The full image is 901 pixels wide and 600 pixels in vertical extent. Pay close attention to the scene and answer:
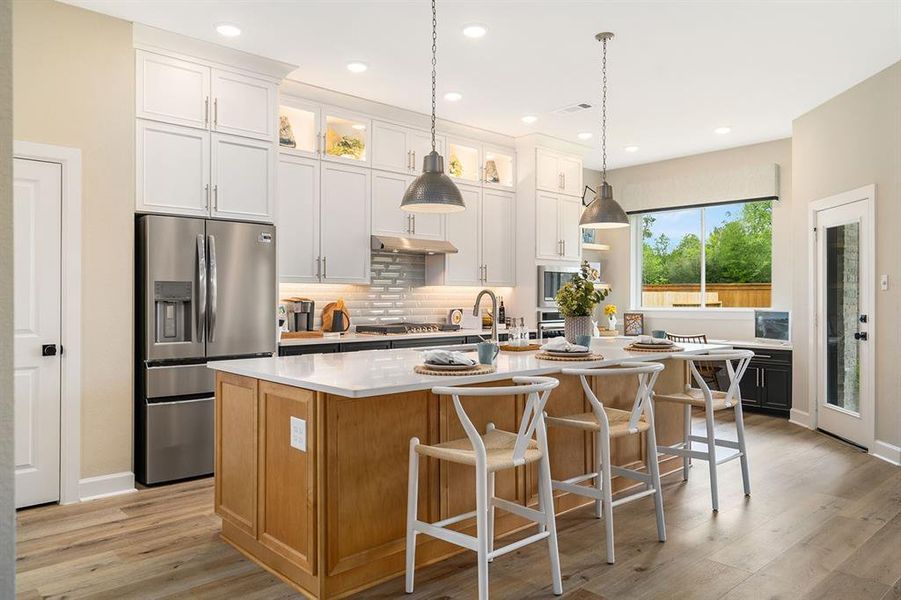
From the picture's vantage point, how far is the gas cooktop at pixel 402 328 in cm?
572

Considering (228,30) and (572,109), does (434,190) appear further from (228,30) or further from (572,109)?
(572,109)

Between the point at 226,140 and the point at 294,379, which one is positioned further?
the point at 226,140

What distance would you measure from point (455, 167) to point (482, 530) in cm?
466

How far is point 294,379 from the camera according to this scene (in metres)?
2.56

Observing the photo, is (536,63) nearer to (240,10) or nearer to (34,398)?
(240,10)

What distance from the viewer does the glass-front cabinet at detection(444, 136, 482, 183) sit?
6395mm

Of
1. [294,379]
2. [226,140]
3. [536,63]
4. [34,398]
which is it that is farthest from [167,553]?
[536,63]

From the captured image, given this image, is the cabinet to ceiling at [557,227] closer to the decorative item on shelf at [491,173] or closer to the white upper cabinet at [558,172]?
the white upper cabinet at [558,172]

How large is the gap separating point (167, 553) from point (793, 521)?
10.6 feet

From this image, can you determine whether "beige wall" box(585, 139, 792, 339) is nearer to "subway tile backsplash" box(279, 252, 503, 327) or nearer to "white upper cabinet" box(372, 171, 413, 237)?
"subway tile backsplash" box(279, 252, 503, 327)

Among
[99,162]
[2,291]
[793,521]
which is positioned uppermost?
[99,162]

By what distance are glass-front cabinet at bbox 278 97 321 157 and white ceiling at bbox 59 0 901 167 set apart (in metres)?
0.23

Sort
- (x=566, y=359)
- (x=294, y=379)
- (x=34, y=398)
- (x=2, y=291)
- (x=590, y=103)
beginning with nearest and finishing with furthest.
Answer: (x=2, y=291)
(x=294, y=379)
(x=566, y=359)
(x=34, y=398)
(x=590, y=103)

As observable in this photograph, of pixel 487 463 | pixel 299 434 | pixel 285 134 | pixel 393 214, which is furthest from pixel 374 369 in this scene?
pixel 393 214
